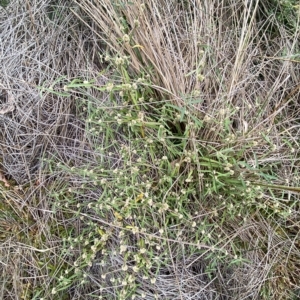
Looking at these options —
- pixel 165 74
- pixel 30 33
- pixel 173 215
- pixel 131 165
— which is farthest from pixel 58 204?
pixel 30 33

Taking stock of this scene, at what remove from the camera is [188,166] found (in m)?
1.23

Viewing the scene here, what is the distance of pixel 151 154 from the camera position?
4.00 feet

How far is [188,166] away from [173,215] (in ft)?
0.56

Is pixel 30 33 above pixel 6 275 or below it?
above

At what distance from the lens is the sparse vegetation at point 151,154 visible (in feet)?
3.99

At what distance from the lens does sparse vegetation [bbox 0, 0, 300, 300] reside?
1.22 metres

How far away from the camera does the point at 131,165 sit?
1234 millimetres

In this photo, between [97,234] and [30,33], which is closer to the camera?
[97,234]

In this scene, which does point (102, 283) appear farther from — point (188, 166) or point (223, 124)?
point (223, 124)

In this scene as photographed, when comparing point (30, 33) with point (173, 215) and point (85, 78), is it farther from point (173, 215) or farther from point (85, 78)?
point (173, 215)

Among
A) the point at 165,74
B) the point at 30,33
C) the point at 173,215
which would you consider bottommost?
the point at 173,215

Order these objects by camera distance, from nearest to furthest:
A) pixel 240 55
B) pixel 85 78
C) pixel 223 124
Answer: pixel 223 124 < pixel 240 55 < pixel 85 78

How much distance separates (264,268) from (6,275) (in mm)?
935

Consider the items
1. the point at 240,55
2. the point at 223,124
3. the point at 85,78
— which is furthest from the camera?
the point at 85,78
